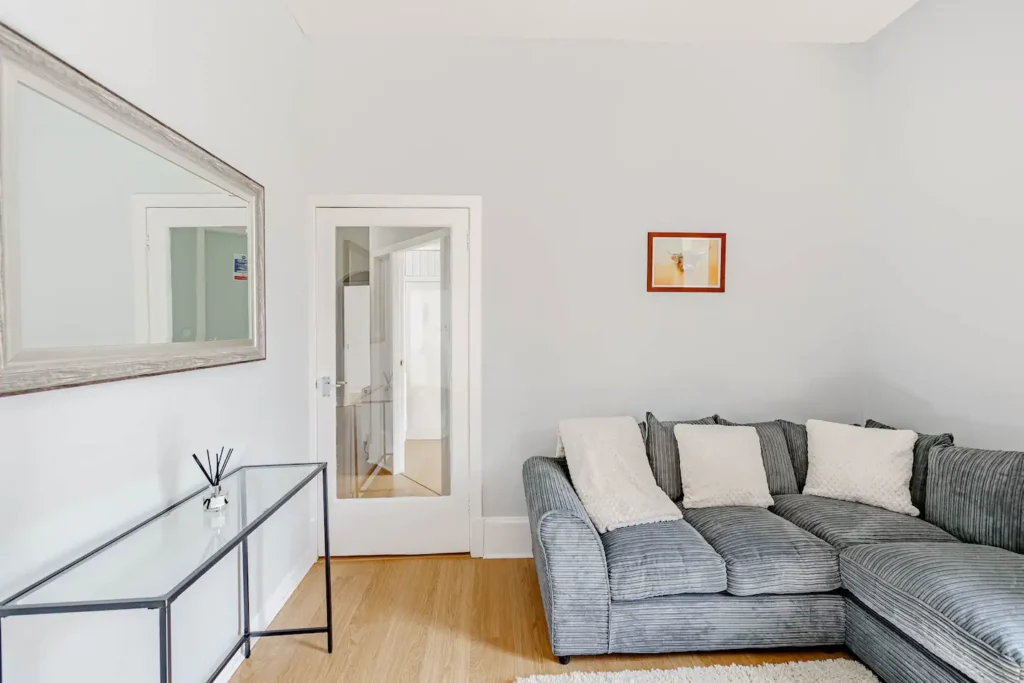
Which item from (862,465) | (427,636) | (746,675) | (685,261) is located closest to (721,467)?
(862,465)

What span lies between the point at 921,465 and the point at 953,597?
0.94m

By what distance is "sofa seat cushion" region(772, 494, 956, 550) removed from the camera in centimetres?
214

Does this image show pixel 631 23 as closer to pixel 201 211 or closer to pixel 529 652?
pixel 201 211

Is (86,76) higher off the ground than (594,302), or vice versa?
(86,76)

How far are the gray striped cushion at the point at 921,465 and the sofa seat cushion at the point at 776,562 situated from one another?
67 centimetres

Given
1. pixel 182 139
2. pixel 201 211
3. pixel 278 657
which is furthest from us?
pixel 278 657

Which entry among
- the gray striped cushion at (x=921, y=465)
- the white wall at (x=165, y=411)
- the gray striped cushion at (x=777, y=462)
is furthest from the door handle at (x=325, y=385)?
the gray striped cushion at (x=921, y=465)

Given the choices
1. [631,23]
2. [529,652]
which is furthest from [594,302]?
[529,652]

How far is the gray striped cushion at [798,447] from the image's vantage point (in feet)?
8.91

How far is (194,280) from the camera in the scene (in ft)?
5.48

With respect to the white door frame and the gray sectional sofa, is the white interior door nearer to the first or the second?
the white door frame

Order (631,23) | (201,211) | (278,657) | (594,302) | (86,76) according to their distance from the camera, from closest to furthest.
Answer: (86,76), (201,211), (278,657), (631,23), (594,302)

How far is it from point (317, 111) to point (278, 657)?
2.76 metres

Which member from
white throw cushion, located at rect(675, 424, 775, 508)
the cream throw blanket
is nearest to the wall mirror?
the cream throw blanket
